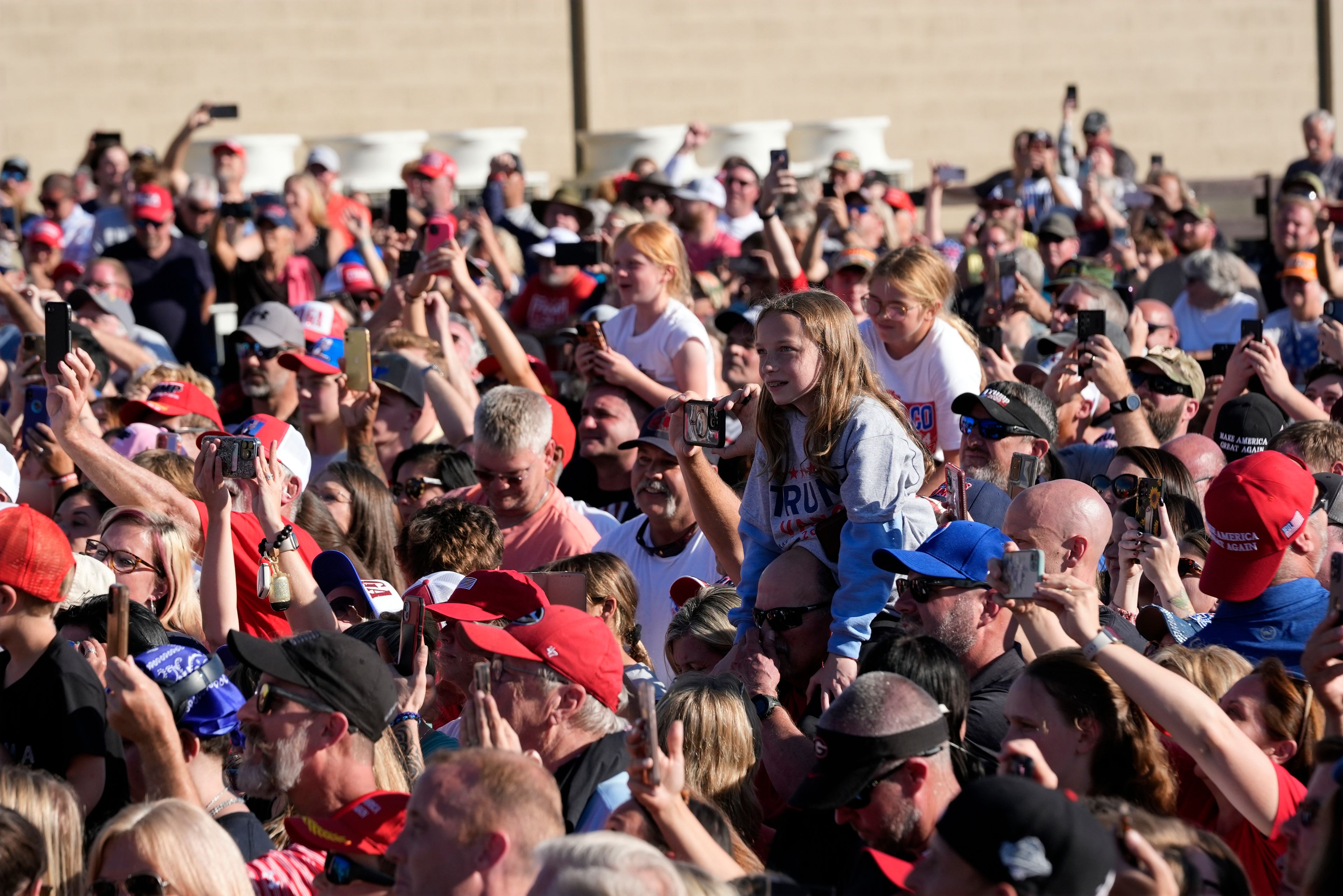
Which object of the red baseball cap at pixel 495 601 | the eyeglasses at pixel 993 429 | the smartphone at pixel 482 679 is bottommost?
the red baseball cap at pixel 495 601

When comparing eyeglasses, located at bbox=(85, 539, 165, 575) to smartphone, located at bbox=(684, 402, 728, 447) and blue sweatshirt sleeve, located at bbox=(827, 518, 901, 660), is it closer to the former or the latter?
smartphone, located at bbox=(684, 402, 728, 447)

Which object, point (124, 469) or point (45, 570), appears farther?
point (124, 469)

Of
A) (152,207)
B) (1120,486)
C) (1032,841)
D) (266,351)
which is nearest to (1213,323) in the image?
(1120,486)

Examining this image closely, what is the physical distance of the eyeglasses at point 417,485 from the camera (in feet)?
20.5

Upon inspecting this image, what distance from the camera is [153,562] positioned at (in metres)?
4.81

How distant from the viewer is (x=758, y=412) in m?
4.32

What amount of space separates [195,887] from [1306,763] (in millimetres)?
2167

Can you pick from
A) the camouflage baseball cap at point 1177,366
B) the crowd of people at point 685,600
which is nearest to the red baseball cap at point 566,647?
the crowd of people at point 685,600

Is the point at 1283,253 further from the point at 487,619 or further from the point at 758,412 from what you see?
the point at 487,619

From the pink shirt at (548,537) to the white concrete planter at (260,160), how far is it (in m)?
11.8

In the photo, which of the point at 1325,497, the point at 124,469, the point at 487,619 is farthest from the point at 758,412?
the point at 124,469

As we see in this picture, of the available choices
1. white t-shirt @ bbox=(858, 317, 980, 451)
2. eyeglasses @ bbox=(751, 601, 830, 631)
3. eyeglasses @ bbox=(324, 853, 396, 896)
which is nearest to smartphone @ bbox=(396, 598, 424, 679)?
eyeglasses @ bbox=(751, 601, 830, 631)

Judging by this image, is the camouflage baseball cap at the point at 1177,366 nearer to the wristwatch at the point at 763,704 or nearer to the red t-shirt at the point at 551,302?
the wristwatch at the point at 763,704

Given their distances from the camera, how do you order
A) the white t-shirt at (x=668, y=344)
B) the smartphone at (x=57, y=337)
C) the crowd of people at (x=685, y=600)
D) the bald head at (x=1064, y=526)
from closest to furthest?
the crowd of people at (x=685, y=600)
the bald head at (x=1064, y=526)
the smartphone at (x=57, y=337)
the white t-shirt at (x=668, y=344)
